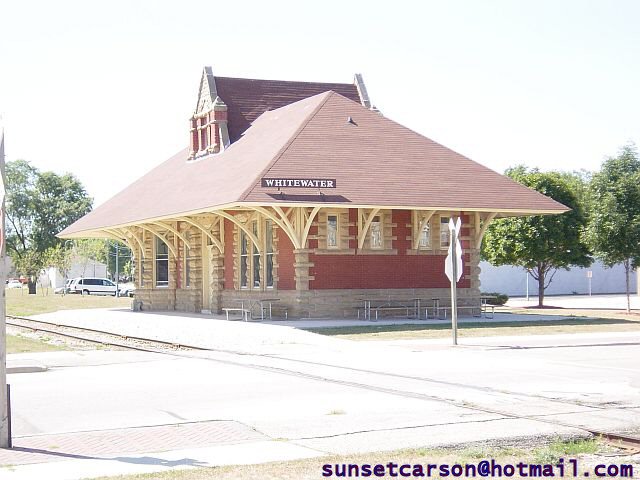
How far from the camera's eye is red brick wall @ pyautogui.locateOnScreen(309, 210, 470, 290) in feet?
105

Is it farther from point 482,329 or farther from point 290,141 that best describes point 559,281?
point 482,329

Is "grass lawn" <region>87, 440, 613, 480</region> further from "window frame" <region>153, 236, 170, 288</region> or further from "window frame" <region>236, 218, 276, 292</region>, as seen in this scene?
"window frame" <region>153, 236, 170, 288</region>

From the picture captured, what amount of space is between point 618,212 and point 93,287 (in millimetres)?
61242

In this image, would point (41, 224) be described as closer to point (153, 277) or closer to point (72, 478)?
point (153, 277)

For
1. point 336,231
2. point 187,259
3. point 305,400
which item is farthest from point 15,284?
point 305,400

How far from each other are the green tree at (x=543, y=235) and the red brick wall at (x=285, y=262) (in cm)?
1612

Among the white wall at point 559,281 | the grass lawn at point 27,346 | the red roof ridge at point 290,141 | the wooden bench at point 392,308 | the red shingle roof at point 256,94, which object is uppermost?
the red shingle roof at point 256,94

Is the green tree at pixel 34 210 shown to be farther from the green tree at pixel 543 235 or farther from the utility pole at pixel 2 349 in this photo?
the utility pole at pixel 2 349

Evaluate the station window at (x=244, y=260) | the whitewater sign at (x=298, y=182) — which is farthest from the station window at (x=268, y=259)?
the whitewater sign at (x=298, y=182)

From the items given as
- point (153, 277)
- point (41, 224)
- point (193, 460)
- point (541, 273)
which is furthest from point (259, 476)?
point (41, 224)

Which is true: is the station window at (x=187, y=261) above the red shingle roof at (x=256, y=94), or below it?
below

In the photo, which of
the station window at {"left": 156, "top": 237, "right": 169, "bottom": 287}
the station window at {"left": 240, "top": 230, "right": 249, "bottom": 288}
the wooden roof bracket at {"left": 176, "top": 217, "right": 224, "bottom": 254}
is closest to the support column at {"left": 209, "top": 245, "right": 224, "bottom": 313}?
the wooden roof bracket at {"left": 176, "top": 217, "right": 224, "bottom": 254}

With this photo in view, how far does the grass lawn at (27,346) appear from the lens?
22.4 meters

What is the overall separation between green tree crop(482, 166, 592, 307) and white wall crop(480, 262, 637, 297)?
802 inches
